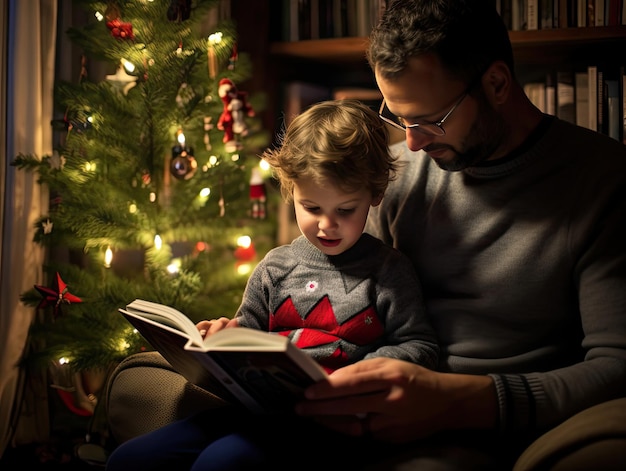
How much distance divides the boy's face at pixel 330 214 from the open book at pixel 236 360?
0.32 metres

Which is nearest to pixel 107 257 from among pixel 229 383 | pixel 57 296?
pixel 57 296

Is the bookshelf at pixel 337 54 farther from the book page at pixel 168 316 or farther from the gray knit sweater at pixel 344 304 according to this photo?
the book page at pixel 168 316

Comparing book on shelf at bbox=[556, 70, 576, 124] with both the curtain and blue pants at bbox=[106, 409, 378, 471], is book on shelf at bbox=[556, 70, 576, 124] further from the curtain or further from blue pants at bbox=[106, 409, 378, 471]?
the curtain

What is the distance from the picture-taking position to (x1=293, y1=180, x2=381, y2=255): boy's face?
1373 mm

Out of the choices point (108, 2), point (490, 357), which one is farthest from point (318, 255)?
point (108, 2)

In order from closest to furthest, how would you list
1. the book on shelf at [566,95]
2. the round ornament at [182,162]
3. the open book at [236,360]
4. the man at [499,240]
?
1. the open book at [236,360]
2. the man at [499,240]
3. the round ornament at [182,162]
4. the book on shelf at [566,95]

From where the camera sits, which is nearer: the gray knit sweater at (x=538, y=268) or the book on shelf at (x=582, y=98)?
the gray knit sweater at (x=538, y=268)

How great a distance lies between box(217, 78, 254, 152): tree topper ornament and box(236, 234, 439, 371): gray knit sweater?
2.87 feet

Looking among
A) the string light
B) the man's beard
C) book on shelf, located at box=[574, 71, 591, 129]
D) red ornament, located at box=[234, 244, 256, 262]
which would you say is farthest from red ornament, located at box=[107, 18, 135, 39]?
book on shelf, located at box=[574, 71, 591, 129]

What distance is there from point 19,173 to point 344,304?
1293mm

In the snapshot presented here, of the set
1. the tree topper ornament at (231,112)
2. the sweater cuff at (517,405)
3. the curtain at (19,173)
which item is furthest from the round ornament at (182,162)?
the sweater cuff at (517,405)

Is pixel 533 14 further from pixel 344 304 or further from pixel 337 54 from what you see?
pixel 344 304

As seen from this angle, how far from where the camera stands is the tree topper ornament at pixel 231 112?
2.25 metres

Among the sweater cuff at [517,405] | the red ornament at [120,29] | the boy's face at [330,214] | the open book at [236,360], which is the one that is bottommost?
the sweater cuff at [517,405]
